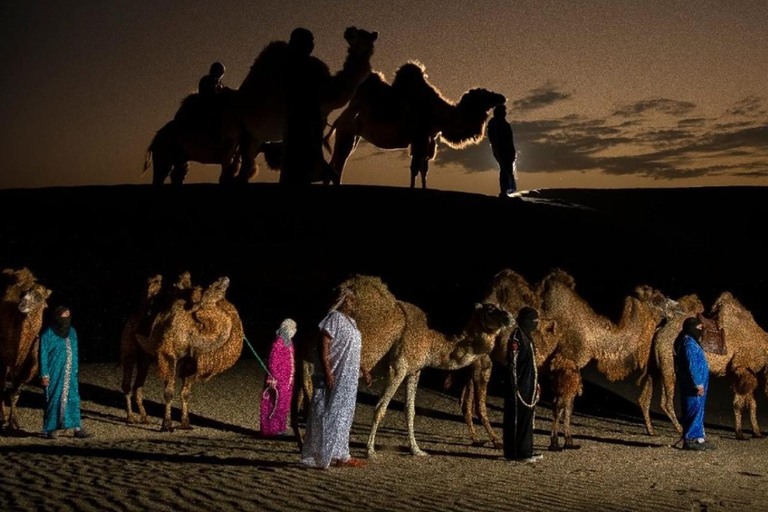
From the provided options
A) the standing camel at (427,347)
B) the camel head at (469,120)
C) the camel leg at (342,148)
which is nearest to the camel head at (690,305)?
the standing camel at (427,347)

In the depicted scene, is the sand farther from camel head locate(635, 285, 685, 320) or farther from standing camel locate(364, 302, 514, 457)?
camel head locate(635, 285, 685, 320)

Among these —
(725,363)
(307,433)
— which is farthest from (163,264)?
(307,433)

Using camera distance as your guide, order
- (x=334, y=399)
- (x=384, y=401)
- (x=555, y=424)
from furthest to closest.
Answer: (x=555, y=424)
(x=384, y=401)
(x=334, y=399)

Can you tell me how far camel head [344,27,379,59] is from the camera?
64.2 ft

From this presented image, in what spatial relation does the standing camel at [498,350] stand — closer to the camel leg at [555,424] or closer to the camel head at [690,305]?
the camel leg at [555,424]

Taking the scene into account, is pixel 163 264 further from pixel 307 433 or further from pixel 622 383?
pixel 307 433

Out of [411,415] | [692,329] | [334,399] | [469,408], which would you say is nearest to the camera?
Result: [334,399]

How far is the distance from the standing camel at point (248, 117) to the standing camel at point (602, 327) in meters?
8.63

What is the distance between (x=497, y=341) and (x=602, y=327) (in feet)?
4.09

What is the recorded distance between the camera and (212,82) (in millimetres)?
22328

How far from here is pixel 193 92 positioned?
22828 millimetres

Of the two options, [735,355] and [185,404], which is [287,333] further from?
[735,355]

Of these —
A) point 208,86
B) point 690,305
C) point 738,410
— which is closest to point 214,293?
point 690,305

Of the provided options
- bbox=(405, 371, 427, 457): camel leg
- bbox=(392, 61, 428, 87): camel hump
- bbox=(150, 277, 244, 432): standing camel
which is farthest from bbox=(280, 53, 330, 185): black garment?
bbox=(405, 371, 427, 457): camel leg
